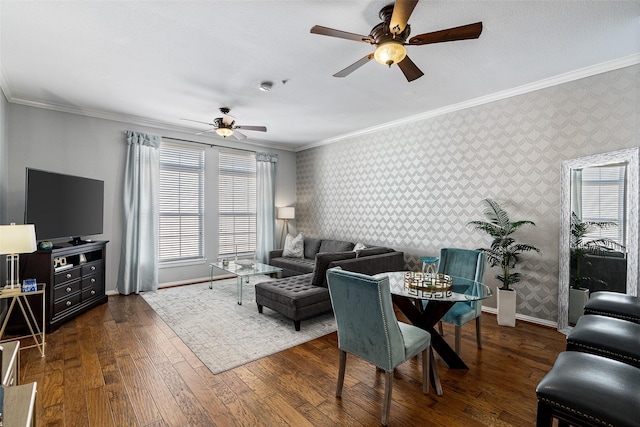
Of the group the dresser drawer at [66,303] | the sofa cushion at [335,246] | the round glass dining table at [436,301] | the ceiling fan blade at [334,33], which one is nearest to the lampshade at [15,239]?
the dresser drawer at [66,303]

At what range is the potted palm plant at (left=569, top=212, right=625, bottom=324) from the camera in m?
3.21

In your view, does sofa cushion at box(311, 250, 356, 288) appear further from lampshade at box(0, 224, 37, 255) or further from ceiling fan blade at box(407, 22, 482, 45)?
lampshade at box(0, 224, 37, 255)

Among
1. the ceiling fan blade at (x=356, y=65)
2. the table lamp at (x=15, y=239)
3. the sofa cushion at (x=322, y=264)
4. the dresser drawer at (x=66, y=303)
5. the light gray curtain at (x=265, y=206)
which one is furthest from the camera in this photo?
the light gray curtain at (x=265, y=206)

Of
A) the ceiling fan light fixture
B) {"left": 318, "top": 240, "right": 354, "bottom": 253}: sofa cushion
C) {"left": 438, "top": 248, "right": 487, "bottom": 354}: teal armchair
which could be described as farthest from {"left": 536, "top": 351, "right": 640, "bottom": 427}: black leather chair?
{"left": 318, "top": 240, "right": 354, "bottom": 253}: sofa cushion

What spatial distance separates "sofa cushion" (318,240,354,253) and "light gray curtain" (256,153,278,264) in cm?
133

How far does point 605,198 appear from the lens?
314 cm

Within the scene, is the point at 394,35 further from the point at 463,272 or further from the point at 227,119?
the point at 227,119

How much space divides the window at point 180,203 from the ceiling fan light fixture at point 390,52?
4.58 m

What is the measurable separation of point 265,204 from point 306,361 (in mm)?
4423

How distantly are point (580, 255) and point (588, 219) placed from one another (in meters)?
0.41

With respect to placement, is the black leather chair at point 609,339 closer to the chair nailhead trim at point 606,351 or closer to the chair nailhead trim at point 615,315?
the chair nailhead trim at point 606,351

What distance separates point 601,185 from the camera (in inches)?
124

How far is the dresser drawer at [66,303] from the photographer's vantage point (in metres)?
3.45

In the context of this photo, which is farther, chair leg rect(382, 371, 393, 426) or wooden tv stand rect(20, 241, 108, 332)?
wooden tv stand rect(20, 241, 108, 332)
